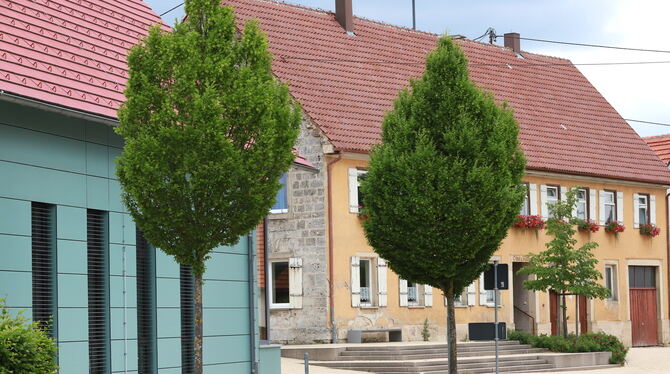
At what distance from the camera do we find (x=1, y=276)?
1695cm

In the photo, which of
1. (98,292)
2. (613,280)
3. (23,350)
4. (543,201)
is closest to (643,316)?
(613,280)

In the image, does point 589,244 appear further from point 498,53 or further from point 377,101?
point 498,53

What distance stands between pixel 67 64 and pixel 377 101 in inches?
808

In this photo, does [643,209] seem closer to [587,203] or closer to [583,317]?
[587,203]

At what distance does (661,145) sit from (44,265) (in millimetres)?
37048

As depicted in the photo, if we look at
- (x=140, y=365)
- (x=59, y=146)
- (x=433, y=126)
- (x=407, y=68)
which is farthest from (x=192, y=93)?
(x=407, y=68)

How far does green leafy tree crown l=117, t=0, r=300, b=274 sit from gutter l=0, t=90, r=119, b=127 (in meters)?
1.11

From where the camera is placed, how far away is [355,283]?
115 feet

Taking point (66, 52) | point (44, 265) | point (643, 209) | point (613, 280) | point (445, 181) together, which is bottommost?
point (613, 280)

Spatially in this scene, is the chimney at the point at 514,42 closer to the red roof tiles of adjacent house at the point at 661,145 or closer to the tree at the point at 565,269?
the red roof tiles of adjacent house at the point at 661,145

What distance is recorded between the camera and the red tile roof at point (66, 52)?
1722cm

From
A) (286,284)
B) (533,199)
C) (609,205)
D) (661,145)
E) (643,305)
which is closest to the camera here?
(286,284)

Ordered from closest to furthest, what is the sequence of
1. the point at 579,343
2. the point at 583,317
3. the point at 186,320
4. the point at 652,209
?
the point at 186,320 → the point at 579,343 → the point at 583,317 → the point at 652,209

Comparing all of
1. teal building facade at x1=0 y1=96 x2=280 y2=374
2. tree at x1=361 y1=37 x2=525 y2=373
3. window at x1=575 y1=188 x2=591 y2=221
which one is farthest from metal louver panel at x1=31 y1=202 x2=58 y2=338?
window at x1=575 y1=188 x2=591 y2=221
